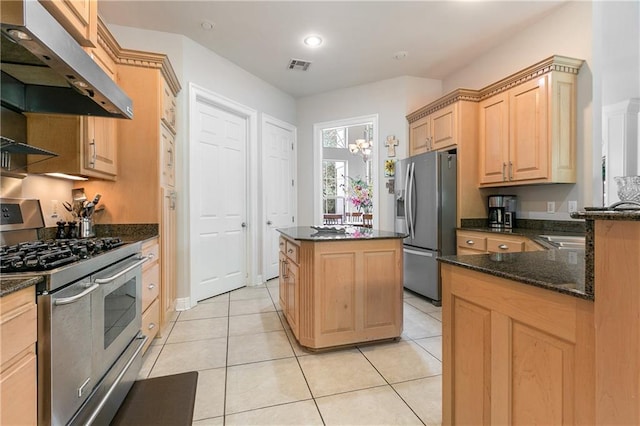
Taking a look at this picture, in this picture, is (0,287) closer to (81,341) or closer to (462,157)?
(81,341)

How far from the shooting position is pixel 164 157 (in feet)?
8.89

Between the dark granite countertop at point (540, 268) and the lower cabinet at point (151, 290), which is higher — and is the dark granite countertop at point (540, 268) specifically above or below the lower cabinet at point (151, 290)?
above

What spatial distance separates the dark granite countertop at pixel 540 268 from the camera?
2.93 feet

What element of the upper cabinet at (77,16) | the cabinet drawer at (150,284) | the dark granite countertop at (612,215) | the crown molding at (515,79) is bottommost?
the cabinet drawer at (150,284)

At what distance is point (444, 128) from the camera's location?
357 cm

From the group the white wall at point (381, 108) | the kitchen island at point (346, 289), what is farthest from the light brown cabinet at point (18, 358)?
the white wall at point (381, 108)

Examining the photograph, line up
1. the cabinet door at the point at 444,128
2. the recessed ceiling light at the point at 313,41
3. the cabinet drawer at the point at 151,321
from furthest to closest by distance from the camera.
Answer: the cabinet door at the point at 444,128, the recessed ceiling light at the point at 313,41, the cabinet drawer at the point at 151,321

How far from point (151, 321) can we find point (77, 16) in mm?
1983

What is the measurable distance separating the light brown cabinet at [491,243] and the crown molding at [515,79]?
1501 millimetres

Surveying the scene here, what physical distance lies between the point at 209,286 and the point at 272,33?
296 cm

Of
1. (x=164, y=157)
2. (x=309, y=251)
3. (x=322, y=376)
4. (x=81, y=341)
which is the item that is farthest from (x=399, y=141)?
(x=81, y=341)

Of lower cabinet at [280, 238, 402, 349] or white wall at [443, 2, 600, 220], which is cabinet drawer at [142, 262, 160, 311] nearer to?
lower cabinet at [280, 238, 402, 349]

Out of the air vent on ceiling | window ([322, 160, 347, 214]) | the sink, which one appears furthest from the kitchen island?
window ([322, 160, 347, 214])

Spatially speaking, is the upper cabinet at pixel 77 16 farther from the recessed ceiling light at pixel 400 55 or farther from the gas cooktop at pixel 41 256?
the recessed ceiling light at pixel 400 55
